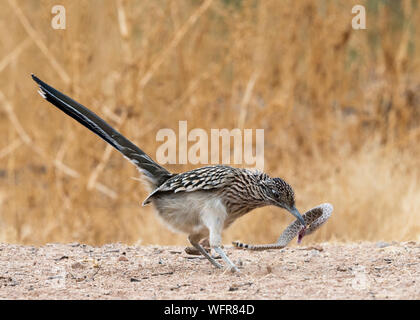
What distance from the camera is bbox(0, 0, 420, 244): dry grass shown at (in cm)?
715

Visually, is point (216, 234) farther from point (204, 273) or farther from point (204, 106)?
point (204, 106)

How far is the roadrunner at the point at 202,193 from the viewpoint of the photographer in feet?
15.1

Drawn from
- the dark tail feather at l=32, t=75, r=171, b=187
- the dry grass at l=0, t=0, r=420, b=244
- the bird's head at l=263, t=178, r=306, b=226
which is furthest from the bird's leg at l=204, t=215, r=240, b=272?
the dry grass at l=0, t=0, r=420, b=244

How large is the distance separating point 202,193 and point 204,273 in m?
0.54

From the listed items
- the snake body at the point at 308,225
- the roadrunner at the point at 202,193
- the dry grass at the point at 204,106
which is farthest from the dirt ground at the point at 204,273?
the dry grass at the point at 204,106

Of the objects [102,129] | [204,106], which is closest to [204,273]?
[102,129]

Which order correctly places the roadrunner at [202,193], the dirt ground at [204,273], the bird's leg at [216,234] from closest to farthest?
the dirt ground at [204,273] < the bird's leg at [216,234] < the roadrunner at [202,193]

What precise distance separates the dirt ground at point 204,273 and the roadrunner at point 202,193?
0.34 metres

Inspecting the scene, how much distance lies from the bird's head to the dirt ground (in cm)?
Result: 43

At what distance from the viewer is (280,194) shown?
184 inches

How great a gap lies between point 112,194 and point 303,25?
3614mm

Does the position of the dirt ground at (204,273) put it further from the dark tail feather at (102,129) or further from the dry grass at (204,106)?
the dry grass at (204,106)
